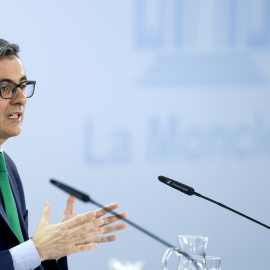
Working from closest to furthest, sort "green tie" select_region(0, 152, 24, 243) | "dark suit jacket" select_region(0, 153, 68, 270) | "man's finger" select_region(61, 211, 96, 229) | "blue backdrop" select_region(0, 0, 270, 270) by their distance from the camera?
"man's finger" select_region(61, 211, 96, 229) < "dark suit jacket" select_region(0, 153, 68, 270) < "green tie" select_region(0, 152, 24, 243) < "blue backdrop" select_region(0, 0, 270, 270)

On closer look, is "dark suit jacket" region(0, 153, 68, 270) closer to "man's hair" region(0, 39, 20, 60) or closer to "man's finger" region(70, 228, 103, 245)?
"man's finger" region(70, 228, 103, 245)

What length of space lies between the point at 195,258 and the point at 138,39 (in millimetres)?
1962

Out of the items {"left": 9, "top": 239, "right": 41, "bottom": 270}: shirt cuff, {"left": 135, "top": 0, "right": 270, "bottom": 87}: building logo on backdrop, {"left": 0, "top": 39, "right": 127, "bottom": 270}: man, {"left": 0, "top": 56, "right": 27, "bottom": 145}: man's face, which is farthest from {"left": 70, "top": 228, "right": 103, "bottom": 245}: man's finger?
{"left": 135, "top": 0, "right": 270, "bottom": 87}: building logo on backdrop

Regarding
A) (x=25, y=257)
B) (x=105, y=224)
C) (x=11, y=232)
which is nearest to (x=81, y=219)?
(x=105, y=224)

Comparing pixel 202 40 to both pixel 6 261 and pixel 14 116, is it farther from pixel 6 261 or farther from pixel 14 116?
pixel 6 261

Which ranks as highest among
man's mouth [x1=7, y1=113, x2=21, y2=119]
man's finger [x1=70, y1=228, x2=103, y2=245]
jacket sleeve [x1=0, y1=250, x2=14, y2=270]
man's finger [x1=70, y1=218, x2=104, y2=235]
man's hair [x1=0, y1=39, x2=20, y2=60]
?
man's hair [x1=0, y1=39, x2=20, y2=60]

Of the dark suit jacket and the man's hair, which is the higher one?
the man's hair

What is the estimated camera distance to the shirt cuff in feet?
5.79

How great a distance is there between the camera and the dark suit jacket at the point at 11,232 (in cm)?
176

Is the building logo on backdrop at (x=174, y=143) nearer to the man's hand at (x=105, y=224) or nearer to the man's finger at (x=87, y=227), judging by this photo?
the man's hand at (x=105, y=224)

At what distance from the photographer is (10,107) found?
2139 millimetres

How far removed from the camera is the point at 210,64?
10.9 feet

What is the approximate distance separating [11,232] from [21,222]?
0.55 feet

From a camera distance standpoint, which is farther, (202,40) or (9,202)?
(202,40)
